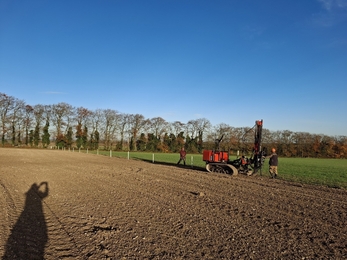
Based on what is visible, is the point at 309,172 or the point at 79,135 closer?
the point at 309,172

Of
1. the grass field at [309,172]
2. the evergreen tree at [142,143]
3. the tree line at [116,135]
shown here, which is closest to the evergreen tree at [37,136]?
the tree line at [116,135]

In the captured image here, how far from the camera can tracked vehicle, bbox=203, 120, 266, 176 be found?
15.9 meters

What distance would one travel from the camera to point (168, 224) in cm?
649

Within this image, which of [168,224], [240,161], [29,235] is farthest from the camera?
[240,161]

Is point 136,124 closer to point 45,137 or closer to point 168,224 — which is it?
point 45,137

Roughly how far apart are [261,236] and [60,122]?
244 ft

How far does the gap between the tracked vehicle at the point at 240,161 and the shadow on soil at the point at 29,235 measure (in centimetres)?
1140

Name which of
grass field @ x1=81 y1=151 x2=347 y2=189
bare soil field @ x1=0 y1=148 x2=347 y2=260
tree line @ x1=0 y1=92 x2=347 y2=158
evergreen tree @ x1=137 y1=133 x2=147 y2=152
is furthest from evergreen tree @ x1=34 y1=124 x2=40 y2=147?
bare soil field @ x1=0 y1=148 x2=347 y2=260

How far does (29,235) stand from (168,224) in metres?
3.06

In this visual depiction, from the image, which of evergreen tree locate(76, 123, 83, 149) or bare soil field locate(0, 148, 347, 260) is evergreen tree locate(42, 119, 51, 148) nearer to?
evergreen tree locate(76, 123, 83, 149)

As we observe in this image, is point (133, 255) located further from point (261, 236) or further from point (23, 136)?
point (23, 136)

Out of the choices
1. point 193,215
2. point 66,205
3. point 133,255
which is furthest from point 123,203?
point 133,255

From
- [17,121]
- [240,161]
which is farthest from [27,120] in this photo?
[240,161]

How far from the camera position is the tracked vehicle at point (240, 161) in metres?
15.9
